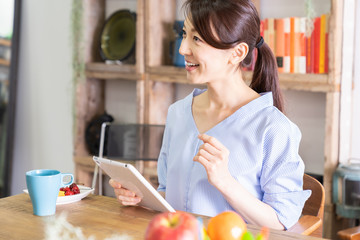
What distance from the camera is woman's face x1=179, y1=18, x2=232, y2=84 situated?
5.22 ft

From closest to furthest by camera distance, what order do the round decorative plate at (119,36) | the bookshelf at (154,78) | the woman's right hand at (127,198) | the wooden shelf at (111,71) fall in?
the woman's right hand at (127,198), the bookshelf at (154,78), the wooden shelf at (111,71), the round decorative plate at (119,36)

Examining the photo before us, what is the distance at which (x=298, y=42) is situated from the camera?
8.68 feet

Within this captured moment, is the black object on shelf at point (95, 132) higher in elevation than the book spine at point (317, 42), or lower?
lower

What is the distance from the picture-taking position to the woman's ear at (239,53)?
162cm

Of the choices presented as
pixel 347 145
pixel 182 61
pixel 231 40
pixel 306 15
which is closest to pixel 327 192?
pixel 347 145

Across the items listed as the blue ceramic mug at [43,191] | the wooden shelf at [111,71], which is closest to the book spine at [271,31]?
the wooden shelf at [111,71]

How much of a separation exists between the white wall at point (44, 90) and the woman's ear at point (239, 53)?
2436 millimetres

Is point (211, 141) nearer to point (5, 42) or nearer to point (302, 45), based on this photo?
point (302, 45)

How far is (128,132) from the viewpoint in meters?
3.13

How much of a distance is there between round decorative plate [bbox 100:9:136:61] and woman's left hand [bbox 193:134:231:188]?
2.03m

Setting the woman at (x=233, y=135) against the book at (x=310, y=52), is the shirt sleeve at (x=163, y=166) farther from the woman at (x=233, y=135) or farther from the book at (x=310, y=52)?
the book at (x=310, y=52)

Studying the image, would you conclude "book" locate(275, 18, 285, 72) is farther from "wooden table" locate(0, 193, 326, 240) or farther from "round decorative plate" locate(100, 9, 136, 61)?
"wooden table" locate(0, 193, 326, 240)

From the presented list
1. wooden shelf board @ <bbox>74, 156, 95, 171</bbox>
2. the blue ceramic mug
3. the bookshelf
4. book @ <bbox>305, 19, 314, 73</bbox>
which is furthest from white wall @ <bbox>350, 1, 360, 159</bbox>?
the blue ceramic mug

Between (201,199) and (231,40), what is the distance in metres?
0.49
